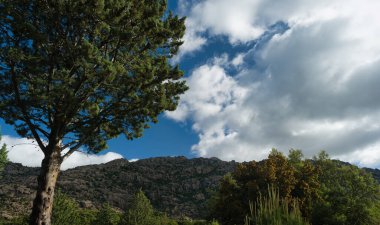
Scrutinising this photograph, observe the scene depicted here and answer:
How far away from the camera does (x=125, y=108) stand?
19109mm

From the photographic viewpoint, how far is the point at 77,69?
17.4 metres

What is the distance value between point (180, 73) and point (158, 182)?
130m

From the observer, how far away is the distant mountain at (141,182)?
11599 centimetres

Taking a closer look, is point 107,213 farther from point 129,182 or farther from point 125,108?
point 129,182

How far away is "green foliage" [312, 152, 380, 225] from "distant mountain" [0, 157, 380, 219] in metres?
Answer: 56.4

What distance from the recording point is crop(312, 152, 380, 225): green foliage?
116 ft

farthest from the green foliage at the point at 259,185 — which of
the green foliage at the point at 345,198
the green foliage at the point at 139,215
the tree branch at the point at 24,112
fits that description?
the tree branch at the point at 24,112

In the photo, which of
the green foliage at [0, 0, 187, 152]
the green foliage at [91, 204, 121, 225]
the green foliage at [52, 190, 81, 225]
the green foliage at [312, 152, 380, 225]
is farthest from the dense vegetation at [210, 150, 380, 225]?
the green foliage at [0, 0, 187, 152]

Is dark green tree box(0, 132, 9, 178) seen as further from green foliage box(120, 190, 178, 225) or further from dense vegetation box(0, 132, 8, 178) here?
green foliage box(120, 190, 178, 225)

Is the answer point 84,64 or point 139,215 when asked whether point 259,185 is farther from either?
point 84,64

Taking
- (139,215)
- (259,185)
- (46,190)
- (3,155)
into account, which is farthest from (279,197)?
(3,155)

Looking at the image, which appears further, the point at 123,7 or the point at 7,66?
the point at 7,66

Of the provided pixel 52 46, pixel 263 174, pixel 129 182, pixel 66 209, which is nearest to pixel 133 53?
pixel 52 46

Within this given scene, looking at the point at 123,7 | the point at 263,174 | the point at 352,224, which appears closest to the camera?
the point at 123,7
